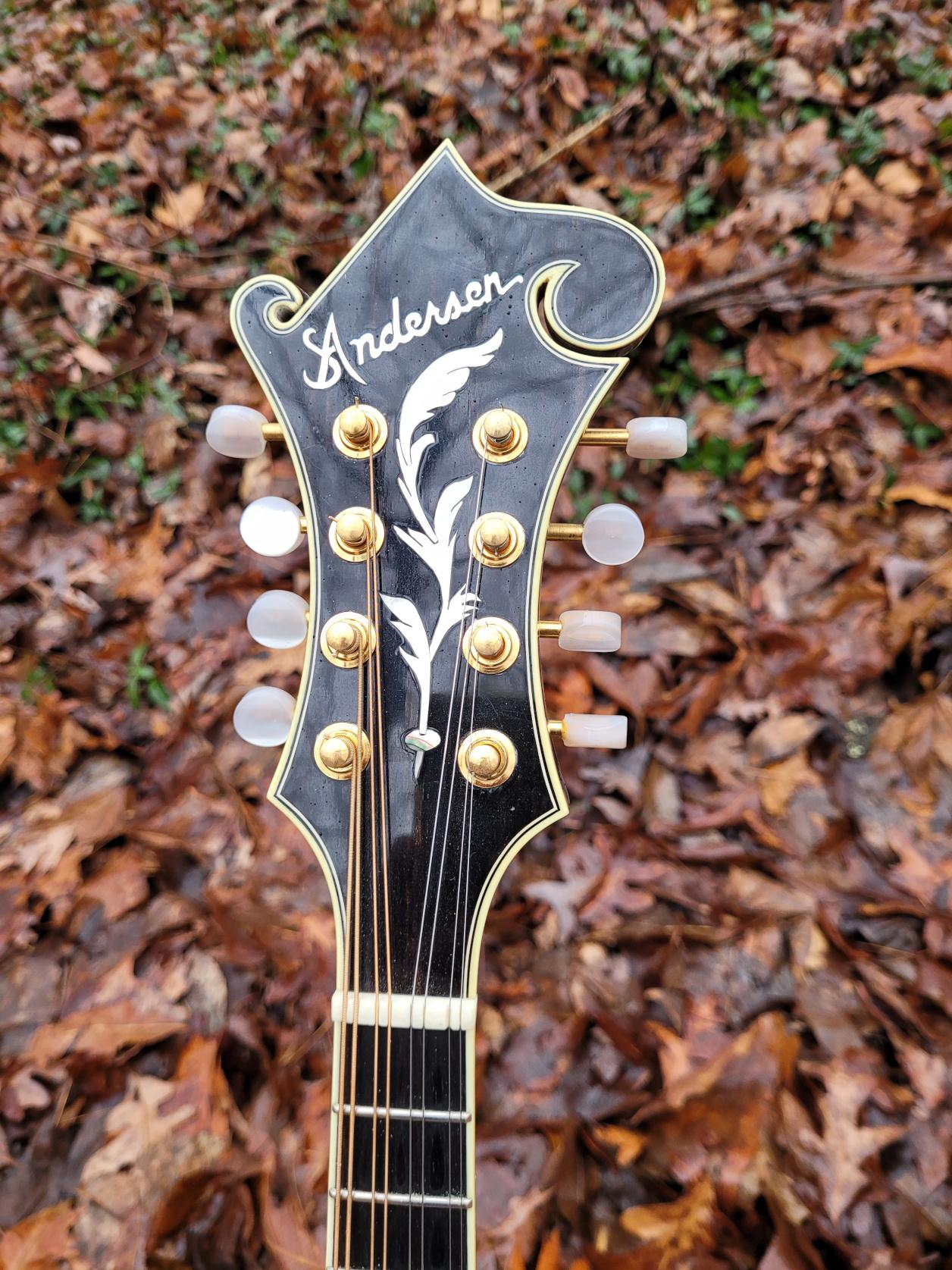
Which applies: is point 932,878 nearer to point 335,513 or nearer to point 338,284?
point 335,513

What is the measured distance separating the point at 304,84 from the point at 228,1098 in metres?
2.00

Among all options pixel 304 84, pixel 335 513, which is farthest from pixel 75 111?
pixel 335 513

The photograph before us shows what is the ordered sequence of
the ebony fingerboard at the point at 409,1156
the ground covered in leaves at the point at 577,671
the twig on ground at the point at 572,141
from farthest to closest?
1. the twig on ground at the point at 572,141
2. the ground covered in leaves at the point at 577,671
3. the ebony fingerboard at the point at 409,1156

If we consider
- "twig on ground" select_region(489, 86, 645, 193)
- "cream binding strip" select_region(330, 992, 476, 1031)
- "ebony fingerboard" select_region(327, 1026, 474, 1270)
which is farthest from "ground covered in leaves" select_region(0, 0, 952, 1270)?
"cream binding strip" select_region(330, 992, 476, 1031)

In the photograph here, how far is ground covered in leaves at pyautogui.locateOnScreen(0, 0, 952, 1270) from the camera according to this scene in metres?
0.97

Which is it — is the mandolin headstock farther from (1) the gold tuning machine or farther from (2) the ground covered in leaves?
(2) the ground covered in leaves

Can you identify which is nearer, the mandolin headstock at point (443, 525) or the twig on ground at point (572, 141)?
the mandolin headstock at point (443, 525)

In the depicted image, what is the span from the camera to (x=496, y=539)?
75 centimetres

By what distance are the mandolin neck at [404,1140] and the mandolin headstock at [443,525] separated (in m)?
0.04

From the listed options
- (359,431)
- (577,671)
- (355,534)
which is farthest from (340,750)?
(577,671)

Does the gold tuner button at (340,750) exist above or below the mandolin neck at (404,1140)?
above

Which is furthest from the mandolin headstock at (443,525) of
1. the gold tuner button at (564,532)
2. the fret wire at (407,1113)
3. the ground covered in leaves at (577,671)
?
the ground covered in leaves at (577,671)

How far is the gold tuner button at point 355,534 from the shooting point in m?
0.77

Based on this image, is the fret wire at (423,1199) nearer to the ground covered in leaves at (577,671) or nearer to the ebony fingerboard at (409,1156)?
the ebony fingerboard at (409,1156)
